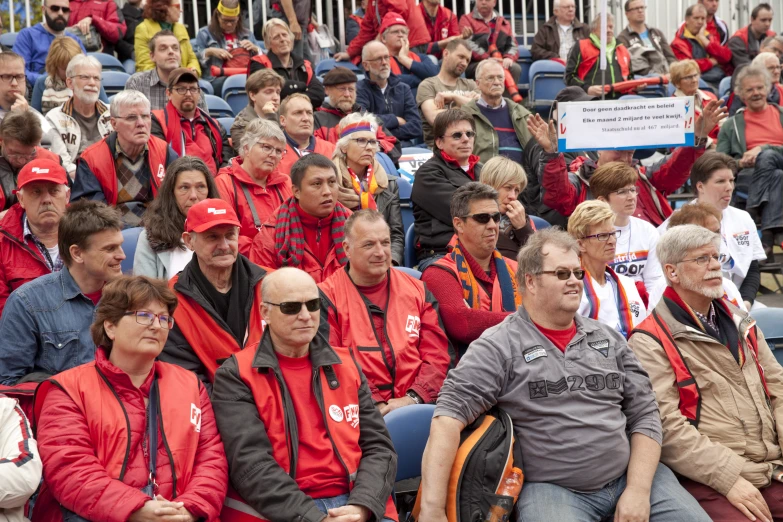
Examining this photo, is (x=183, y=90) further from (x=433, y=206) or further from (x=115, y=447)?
(x=115, y=447)

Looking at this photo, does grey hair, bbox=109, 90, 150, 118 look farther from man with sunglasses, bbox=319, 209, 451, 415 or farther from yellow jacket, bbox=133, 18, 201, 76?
yellow jacket, bbox=133, 18, 201, 76

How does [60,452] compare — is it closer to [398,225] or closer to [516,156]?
[398,225]

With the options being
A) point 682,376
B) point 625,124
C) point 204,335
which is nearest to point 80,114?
point 204,335

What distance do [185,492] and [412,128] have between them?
5.56 meters

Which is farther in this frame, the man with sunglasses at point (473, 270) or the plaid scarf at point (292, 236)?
the plaid scarf at point (292, 236)

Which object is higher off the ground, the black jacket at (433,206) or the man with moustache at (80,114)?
the man with moustache at (80,114)

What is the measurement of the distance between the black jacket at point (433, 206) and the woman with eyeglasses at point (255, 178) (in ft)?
2.51

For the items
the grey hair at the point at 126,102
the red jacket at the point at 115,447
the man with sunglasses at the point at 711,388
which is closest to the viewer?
the red jacket at the point at 115,447

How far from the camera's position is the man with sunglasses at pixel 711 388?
3.54 m

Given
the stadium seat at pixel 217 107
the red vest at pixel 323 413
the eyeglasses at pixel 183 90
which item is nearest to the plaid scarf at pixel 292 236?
the red vest at pixel 323 413

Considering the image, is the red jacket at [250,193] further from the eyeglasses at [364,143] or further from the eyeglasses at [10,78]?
the eyeglasses at [10,78]

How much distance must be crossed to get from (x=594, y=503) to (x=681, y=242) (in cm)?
119

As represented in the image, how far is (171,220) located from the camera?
448 centimetres

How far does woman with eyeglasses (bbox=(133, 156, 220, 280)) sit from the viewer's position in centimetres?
438
